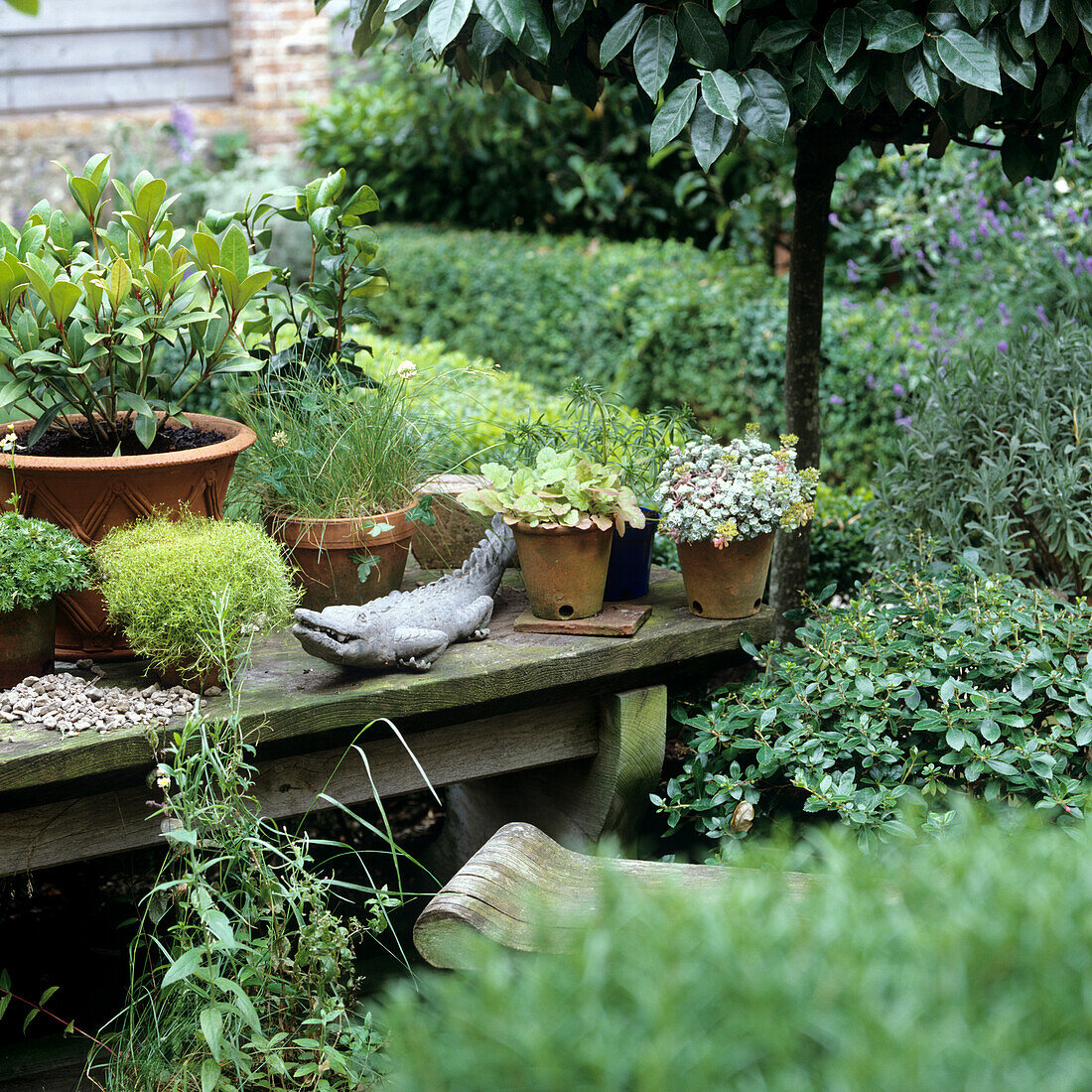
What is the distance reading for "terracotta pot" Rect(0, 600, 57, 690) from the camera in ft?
6.28

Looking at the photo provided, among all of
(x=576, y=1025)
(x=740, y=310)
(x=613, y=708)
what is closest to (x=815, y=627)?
(x=613, y=708)

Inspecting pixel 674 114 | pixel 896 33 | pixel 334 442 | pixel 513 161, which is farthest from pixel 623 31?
pixel 513 161

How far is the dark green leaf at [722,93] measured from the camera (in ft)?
6.38

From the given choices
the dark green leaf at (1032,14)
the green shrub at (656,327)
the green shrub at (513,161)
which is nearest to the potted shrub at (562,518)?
the dark green leaf at (1032,14)

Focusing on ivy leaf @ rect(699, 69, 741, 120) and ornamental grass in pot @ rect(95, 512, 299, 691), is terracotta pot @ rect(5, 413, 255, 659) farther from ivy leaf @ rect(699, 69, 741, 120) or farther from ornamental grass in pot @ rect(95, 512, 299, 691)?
ivy leaf @ rect(699, 69, 741, 120)

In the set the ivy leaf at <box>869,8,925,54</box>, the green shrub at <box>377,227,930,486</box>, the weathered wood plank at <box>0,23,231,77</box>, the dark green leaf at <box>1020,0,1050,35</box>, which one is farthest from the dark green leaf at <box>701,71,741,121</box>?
the weathered wood plank at <box>0,23,231,77</box>

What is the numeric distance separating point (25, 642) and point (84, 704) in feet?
0.52

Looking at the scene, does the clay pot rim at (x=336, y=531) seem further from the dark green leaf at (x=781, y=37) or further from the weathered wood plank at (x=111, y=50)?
the weathered wood plank at (x=111, y=50)

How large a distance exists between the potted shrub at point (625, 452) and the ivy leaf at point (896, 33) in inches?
34.4

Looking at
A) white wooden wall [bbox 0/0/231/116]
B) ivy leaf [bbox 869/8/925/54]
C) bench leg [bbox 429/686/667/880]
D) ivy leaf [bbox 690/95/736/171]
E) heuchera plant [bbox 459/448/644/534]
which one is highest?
white wooden wall [bbox 0/0/231/116]

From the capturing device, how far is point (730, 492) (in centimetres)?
222

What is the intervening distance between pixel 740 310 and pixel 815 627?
274 centimetres

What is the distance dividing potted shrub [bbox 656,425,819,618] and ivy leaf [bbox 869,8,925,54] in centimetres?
79

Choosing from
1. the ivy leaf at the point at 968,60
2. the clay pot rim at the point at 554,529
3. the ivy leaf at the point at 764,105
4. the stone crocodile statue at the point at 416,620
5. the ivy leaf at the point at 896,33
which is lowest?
the stone crocodile statue at the point at 416,620
